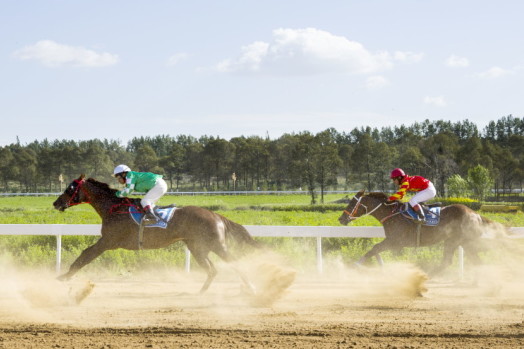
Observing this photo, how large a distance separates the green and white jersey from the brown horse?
3.44 metres

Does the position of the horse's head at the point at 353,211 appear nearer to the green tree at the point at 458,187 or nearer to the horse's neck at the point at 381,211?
the horse's neck at the point at 381,211

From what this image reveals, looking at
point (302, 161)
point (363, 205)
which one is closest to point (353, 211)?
point (363, 205)

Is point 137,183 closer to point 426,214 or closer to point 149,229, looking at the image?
point 149,229

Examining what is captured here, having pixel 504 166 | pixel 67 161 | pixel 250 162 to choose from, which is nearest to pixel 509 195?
pixel 504 166

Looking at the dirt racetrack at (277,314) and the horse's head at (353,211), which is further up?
the horse's head at (353,211)

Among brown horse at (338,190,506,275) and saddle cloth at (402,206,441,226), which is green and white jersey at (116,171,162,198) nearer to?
brown horse at (338,190,506,275)

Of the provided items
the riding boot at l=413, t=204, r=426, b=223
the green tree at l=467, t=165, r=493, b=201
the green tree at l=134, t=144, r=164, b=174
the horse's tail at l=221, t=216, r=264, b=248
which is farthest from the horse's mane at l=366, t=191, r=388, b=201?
the green tree at l=134, t=144, r=164, b=174

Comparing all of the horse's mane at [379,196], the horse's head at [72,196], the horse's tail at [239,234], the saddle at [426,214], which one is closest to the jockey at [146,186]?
the horse's head at [72,196]

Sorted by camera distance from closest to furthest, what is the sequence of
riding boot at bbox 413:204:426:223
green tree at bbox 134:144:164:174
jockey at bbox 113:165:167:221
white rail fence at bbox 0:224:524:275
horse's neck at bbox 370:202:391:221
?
1. jockey at bbox 113:165:167:221
2. riding boot at bbox 413:204:426:223
3. horse's neck at bbox 370:202:391:221
4. white rail fence at bbox 0:224:524:275
5. green tree at bbox 134:144:164:174

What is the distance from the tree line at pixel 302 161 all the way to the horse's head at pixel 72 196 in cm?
3411

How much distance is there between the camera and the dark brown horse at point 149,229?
8.64m

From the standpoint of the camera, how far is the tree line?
5162 centimetres

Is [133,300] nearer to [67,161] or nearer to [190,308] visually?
[190,308]

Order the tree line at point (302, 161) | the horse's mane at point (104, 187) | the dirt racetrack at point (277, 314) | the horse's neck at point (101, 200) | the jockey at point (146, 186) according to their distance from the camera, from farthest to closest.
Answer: the tree line at point (302, 161) < the horse's mane at point (104, 187) < the horse's neck at point (101, 200) < the jockey at point (146, 186) < the dirt racetrack at point (277, 314)
